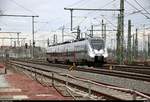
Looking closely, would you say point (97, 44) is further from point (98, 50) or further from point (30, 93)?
point (30, 93)

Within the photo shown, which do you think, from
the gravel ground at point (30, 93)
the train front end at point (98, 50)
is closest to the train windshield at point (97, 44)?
the train front end at point (98, 50)

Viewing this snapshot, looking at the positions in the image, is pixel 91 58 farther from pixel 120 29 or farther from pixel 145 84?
pixel 145 84

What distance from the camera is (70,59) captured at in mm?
65250

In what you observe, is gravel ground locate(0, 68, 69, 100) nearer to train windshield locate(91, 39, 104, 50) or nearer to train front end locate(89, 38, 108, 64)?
train front end locate(89, 38, 108, 64)

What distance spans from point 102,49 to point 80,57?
12.8ft

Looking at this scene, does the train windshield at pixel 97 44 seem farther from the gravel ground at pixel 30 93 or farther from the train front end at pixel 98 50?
the gravel ground at pixel 30 93

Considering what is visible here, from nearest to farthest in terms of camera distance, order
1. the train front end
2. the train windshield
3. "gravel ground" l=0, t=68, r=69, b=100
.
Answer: "gravel ground" l=0, t=68, r=69, b=100 < the train front end < the train windshield

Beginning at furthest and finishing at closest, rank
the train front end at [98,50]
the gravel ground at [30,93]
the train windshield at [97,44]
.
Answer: the train windshield at [97,44], the train front end at [98,50], the gravel ground at [30,93]

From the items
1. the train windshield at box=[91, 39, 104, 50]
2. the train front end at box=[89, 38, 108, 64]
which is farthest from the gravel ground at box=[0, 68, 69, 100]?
the train windshield at box=[91, 39, 104, 50]

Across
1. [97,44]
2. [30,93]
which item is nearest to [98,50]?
[97,44]

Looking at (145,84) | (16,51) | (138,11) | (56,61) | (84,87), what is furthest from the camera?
(16,51)

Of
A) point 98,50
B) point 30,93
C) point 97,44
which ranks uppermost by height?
point 97,44

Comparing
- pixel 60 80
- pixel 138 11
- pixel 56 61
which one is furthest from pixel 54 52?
pixel 60 80

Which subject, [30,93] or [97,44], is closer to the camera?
[30,93]
